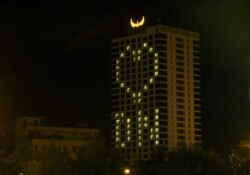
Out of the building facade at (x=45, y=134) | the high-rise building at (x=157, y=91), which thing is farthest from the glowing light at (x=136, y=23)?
the building facade at (x=45, y=134)

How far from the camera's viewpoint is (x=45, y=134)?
4530 inches

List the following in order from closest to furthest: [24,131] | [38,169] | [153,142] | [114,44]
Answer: [38,169] < [24,131] < [153,142] < [114,44]

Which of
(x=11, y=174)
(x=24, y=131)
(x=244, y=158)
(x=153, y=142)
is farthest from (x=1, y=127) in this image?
(x=244, y=158)

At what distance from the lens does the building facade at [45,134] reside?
113 meters

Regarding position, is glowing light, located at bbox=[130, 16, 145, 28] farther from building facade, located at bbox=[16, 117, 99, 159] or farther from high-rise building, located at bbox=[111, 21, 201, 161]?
building facade, located at bbox=[16, 117, 99, 159]

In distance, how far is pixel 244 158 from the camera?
1727 inches

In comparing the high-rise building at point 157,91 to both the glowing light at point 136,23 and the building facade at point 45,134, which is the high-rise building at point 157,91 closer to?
the glowing light at point 136,23

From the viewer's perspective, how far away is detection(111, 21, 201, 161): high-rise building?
140 m

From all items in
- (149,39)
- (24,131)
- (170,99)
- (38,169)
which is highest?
(149,39)

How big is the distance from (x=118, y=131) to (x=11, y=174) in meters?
96.8

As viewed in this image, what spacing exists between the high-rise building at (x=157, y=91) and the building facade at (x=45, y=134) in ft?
72.7

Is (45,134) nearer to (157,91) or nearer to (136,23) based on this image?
(157,91)

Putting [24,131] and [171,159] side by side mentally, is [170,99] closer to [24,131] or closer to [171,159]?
[24,131]

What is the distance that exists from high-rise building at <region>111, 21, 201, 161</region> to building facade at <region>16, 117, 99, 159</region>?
2217 centimetres
